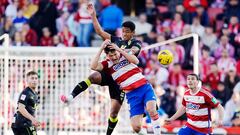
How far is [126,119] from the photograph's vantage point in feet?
76.1

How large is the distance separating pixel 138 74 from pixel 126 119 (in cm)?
305

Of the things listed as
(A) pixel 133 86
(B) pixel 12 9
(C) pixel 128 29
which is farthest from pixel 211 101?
(B) pixel 12 9

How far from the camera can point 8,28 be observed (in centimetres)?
3009

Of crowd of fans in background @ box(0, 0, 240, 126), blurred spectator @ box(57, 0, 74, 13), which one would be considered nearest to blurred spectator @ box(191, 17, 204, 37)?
crowd of fans in background @ box(0, 0, 240, 126)

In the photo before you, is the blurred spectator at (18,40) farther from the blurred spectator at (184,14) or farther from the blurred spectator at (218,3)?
the blurred spectator at (218,3)

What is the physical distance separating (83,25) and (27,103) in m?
9.33

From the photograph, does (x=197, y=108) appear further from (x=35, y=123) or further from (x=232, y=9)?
(x=232, y=9)

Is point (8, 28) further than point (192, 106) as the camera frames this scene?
Yes

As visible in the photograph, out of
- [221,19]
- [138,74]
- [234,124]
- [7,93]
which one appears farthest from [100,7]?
[138,74]

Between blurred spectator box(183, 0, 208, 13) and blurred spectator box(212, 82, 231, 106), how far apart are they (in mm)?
3237

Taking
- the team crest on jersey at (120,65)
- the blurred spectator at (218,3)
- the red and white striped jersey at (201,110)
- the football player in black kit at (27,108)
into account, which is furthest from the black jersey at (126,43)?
the blurred spectator at (218,3)

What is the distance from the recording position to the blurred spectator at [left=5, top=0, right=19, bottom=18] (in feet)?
100.0

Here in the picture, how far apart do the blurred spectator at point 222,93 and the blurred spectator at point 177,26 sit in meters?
2.61

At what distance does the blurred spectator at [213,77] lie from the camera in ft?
90.1
